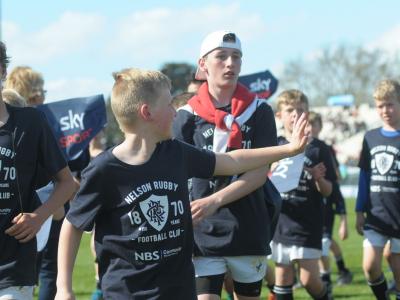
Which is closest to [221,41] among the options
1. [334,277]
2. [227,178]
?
[227,178]

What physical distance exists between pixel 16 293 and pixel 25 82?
2.73m

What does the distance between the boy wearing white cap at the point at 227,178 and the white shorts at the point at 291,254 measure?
7.46 ft

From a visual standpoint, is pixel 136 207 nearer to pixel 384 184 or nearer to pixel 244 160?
pixel 244 160

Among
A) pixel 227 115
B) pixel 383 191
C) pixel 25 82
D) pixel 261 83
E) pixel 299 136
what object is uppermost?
pixel 25 82

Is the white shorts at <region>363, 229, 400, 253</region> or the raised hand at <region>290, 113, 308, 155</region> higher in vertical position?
the raised hand at <region>290, 113, 308, 155</region>

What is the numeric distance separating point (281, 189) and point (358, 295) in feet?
9.50

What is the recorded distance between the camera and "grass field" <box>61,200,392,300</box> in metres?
9.86

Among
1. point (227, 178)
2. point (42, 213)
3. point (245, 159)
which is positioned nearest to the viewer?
point (42, 213)

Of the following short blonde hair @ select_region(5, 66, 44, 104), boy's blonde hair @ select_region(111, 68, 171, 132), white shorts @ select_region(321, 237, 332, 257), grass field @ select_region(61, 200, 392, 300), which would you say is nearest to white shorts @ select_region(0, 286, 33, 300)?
boy's blonde hair @ select_region(111, 68, 171, 132)

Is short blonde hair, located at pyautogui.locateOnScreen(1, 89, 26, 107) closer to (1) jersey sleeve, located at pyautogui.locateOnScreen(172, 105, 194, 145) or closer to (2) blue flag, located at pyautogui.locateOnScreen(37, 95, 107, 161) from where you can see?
(1) jersey sleeve, located at pyautogui.locateOnScreen(172, 105, 194, 145)

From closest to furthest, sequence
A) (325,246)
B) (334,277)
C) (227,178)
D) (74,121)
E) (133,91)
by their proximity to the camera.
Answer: (133,91), (227,178), (74,121), (325,246), (334,277)

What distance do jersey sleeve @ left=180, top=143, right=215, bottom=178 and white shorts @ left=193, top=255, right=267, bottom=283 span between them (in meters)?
1.16

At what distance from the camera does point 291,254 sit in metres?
7.93

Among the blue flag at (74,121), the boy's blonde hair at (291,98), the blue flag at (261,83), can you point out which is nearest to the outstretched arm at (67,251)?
the blue flag at (74,121)
